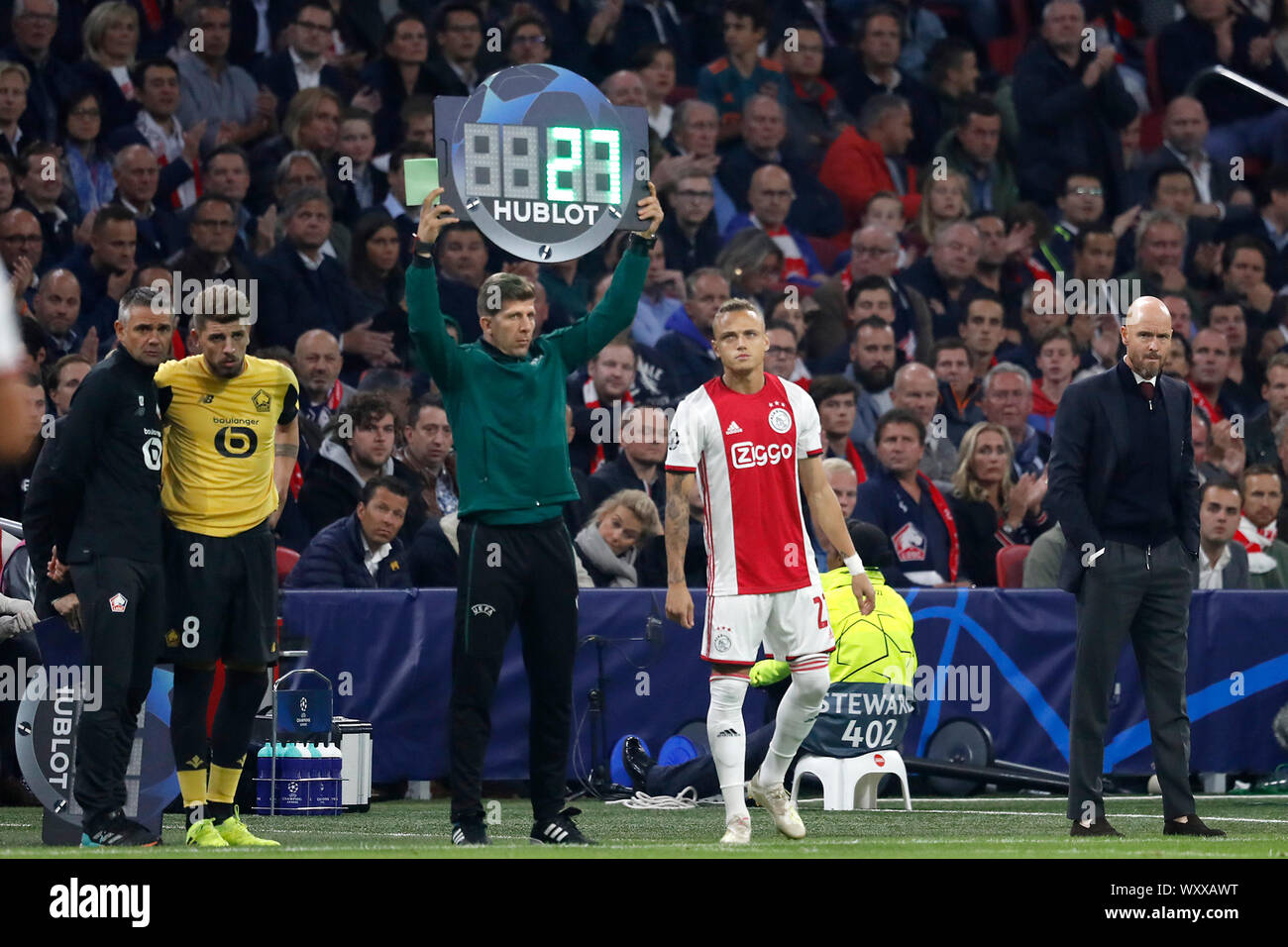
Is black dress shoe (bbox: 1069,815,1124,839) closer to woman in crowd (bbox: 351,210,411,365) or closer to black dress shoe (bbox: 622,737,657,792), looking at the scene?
black dress shoe (bbox: 622,737,657,792)

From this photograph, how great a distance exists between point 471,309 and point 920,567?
369cm

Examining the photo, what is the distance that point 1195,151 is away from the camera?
2008cm

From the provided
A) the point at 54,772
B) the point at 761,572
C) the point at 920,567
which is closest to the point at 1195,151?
the point at 920,567

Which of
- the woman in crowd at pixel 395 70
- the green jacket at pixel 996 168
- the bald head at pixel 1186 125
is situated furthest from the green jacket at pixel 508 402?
the bald head at pixel 1186 125

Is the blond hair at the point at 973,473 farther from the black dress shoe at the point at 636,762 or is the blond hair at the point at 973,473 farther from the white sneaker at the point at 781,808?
the white sneaker at the point at 781,808

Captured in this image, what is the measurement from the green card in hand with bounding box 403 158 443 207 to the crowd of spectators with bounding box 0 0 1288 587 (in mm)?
3486

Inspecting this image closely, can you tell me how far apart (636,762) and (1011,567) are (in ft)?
11.0

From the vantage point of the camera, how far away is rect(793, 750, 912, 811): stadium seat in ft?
37.9

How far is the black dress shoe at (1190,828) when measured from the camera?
9.45m

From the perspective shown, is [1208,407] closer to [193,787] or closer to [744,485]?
[744,485]

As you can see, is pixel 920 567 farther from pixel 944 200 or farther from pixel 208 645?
pixel 208 645

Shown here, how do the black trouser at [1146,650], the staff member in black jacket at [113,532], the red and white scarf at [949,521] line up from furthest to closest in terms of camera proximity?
the red and white scarf at [949,521] < the black trouser at [1146,650] < the staff member in black jacket at [113,532]

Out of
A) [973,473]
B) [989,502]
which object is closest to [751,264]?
[973,473]
